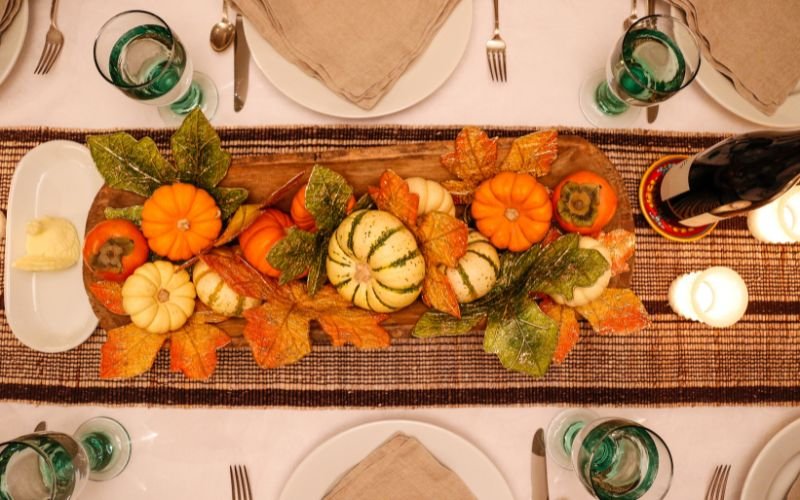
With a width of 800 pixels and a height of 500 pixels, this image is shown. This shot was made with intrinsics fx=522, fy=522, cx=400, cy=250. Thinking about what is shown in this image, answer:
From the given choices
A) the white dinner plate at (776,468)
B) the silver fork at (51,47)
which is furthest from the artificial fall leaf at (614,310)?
the silver fork at (51,47)

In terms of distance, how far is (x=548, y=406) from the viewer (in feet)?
3.39

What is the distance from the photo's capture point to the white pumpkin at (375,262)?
2.78 ft

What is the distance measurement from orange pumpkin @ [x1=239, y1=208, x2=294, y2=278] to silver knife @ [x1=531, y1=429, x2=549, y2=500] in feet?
1.94

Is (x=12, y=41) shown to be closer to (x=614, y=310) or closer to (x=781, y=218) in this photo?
(x=614, y=310)

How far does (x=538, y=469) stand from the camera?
101 centimetres

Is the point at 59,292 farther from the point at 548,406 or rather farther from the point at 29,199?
the point at 548,406

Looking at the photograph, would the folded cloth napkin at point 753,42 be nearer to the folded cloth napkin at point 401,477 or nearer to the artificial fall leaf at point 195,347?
the folded cloth napkin at point 401,477

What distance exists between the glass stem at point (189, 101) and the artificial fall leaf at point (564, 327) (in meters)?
0.79

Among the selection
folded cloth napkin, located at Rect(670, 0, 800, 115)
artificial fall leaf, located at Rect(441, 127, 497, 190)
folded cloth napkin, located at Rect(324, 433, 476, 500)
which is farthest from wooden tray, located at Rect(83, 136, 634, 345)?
folded cloth napkin, located at Rect(670, 0, 800, 115)

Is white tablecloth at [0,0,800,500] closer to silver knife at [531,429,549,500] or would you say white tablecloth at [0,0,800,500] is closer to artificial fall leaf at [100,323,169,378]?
silver knife at [531,429,549,500]

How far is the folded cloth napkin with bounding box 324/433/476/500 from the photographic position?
967 millimetres

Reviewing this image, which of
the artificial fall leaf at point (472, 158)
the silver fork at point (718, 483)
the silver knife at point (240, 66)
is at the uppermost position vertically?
the silver knife at point (240, 66)

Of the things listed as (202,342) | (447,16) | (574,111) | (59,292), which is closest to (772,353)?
(574,111)

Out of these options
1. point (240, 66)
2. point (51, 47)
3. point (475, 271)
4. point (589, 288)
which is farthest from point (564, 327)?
point (51, 47)
